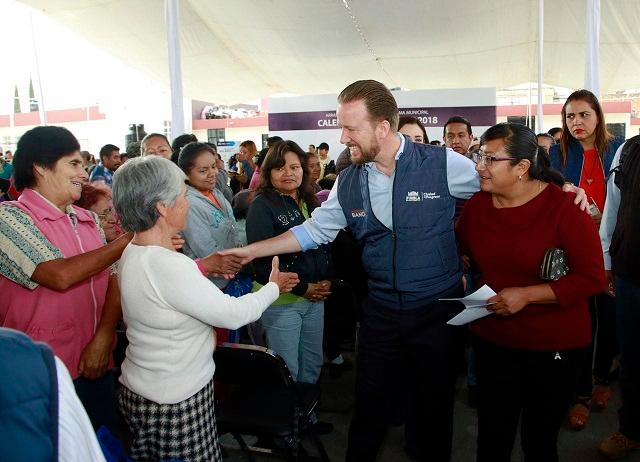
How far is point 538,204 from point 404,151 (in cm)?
57

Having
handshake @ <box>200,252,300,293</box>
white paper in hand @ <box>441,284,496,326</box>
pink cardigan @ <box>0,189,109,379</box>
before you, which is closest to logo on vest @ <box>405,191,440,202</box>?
white paper in hand @ <box>441,284,496,326</box>

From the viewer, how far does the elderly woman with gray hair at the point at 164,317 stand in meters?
1.60

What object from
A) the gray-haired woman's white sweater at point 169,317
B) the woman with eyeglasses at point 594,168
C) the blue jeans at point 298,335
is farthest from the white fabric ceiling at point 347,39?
the gray-haired woman's white sweater at point 169,317

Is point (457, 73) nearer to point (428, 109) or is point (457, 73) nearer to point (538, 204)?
A: point (428, 109)

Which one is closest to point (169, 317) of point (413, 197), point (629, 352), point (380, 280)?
point (380, 280)

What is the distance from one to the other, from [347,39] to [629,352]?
10.2 metres

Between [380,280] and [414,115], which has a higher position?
[414,115]

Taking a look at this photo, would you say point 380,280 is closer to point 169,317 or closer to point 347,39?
point 169,317

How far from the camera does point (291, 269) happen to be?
2.87 metres

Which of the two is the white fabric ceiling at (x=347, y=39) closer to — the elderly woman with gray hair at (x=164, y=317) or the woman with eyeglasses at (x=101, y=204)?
the woman with eyeglasses at (x=101, y=204)

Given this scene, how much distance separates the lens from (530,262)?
191 centimetres

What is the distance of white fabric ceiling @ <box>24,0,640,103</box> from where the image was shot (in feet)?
30.0

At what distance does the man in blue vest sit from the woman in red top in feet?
0.50

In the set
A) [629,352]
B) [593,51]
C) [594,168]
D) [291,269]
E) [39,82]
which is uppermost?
[39,82]
